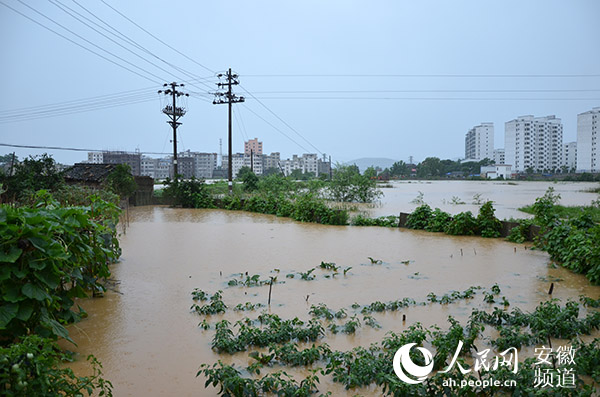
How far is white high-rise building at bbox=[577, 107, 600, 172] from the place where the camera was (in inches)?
1108

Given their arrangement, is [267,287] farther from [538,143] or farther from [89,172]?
[538,143]

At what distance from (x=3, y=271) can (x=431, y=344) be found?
11.0 feet

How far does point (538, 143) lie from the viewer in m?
46.8

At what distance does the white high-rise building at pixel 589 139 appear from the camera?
28.1 meters

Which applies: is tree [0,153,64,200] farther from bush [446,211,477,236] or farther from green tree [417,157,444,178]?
green tree [417,157,444,178]

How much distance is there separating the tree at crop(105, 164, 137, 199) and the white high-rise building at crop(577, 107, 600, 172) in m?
28.4

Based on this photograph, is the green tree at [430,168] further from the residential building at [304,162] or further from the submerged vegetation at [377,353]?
the submerged vegetation at [377,353]

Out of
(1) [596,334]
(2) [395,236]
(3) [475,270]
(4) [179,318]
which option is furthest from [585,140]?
(4) [179,318]

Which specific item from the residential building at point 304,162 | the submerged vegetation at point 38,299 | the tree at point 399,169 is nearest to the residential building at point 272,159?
the residential building at point 304,162

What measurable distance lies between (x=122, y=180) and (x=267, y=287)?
42.8ft

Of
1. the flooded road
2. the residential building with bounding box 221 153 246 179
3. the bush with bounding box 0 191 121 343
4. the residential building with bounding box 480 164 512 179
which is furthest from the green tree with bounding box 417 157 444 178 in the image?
the bush with bounding box 0 191 121 343

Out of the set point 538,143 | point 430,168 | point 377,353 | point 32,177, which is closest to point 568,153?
point 538,143

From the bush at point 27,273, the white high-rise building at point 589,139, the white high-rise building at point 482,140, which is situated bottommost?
the bush at point 27,273

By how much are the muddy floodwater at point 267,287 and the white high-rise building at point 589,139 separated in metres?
24.5
